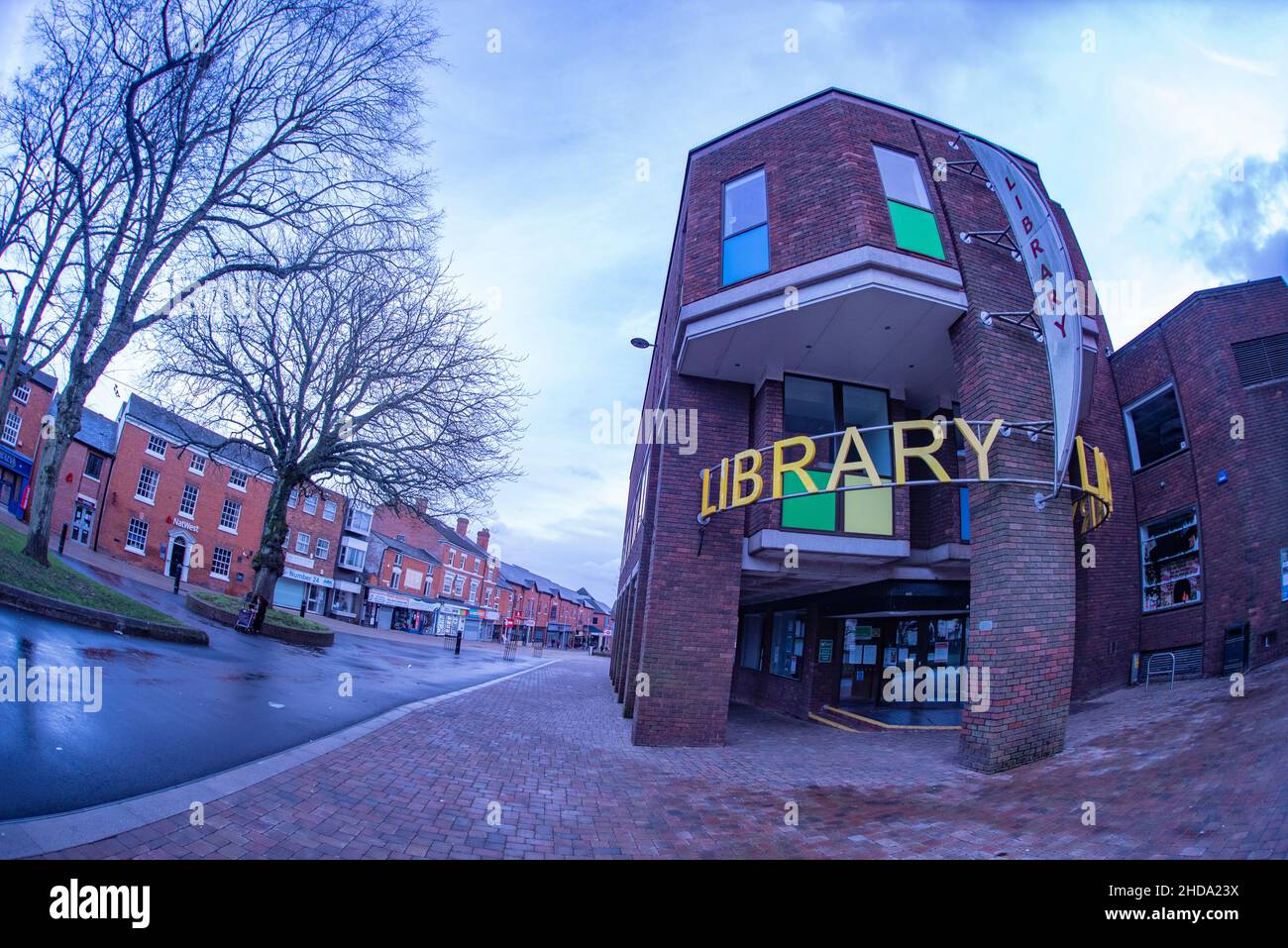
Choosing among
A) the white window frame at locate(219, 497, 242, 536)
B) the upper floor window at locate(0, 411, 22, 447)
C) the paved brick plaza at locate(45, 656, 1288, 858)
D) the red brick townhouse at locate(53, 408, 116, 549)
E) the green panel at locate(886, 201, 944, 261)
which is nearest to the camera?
the paved brick plaza at locate(45, 656, 1288, 858)

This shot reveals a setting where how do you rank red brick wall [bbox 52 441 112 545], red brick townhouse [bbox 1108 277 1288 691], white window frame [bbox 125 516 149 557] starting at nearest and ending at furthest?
red brick townhouse [bbox 1108 277 1288 691] < red brick wall [bbox 52 441 112 545] < white window frame [bbox 125 516 149 557]

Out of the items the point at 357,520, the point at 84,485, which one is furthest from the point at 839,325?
the point at 357,520

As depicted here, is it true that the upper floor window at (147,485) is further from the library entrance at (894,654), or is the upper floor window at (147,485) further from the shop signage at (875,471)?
the library entrance at (894,654)

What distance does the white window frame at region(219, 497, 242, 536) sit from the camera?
3338 cm

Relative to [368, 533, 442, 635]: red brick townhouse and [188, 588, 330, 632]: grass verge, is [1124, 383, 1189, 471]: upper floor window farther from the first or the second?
[368, 533, 442, 635]: red brick townhouse

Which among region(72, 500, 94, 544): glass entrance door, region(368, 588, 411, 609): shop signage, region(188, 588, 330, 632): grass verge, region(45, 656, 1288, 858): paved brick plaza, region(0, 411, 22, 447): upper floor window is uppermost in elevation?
region(0, 411, 22, 447): upper floor window

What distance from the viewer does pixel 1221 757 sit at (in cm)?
452

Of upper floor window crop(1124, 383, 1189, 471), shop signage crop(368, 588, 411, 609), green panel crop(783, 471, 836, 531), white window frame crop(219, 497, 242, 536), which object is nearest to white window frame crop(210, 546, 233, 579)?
white window frame crop(219, 497, 242, 536)

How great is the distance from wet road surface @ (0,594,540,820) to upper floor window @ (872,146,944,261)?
10.0 meters

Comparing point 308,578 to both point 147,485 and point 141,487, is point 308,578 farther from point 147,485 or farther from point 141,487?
point 141,487

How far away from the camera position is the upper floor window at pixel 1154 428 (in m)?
10.6

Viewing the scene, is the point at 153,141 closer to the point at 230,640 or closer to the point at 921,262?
the point at 230,640

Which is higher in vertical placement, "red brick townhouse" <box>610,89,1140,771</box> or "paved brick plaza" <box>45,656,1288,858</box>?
"red brick townhouse" <box>610,89,1140,771</box>

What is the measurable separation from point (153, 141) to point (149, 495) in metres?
27.3
